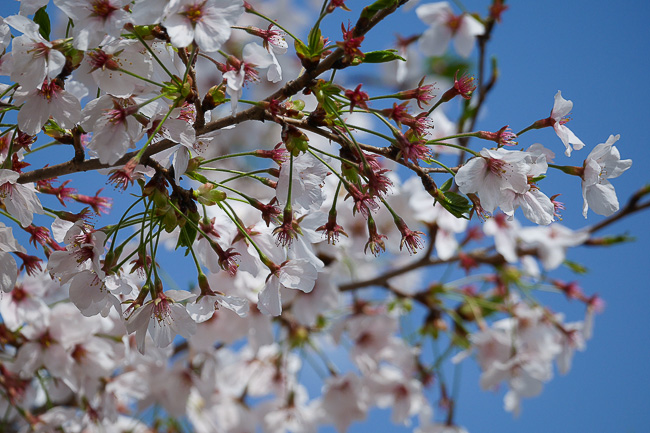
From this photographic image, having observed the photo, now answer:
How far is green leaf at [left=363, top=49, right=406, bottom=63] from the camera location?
3.54ft

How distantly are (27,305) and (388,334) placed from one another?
5.32 feet

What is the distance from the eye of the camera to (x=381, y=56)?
1.08 m

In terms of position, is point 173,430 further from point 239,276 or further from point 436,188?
point 436,188

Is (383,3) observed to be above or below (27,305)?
above

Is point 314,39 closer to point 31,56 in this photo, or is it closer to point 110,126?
point 110,126

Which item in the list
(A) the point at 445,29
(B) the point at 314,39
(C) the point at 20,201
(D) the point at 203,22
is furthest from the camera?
(A) the point at 445,29

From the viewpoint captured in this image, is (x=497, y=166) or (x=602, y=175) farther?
(x=602, y=175)

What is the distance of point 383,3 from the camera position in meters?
1.04

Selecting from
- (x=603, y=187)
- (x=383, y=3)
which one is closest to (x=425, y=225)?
(x=603, y=187)

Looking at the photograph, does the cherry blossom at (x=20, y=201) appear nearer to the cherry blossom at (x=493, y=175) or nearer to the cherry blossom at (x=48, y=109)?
the cherry blossom at (x=48, y=109)

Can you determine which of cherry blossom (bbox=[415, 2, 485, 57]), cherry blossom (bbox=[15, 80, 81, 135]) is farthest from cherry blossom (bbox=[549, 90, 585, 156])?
cherry blossom (bbox=[415, 2, 485, 57])

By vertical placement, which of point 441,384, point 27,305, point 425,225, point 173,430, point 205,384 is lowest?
point 173,430

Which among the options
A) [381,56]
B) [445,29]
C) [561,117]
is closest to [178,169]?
[381,56]

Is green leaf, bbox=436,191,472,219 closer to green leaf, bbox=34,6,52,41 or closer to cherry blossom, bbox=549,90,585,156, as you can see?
cherry blossom, bbox=549,90,585,156
